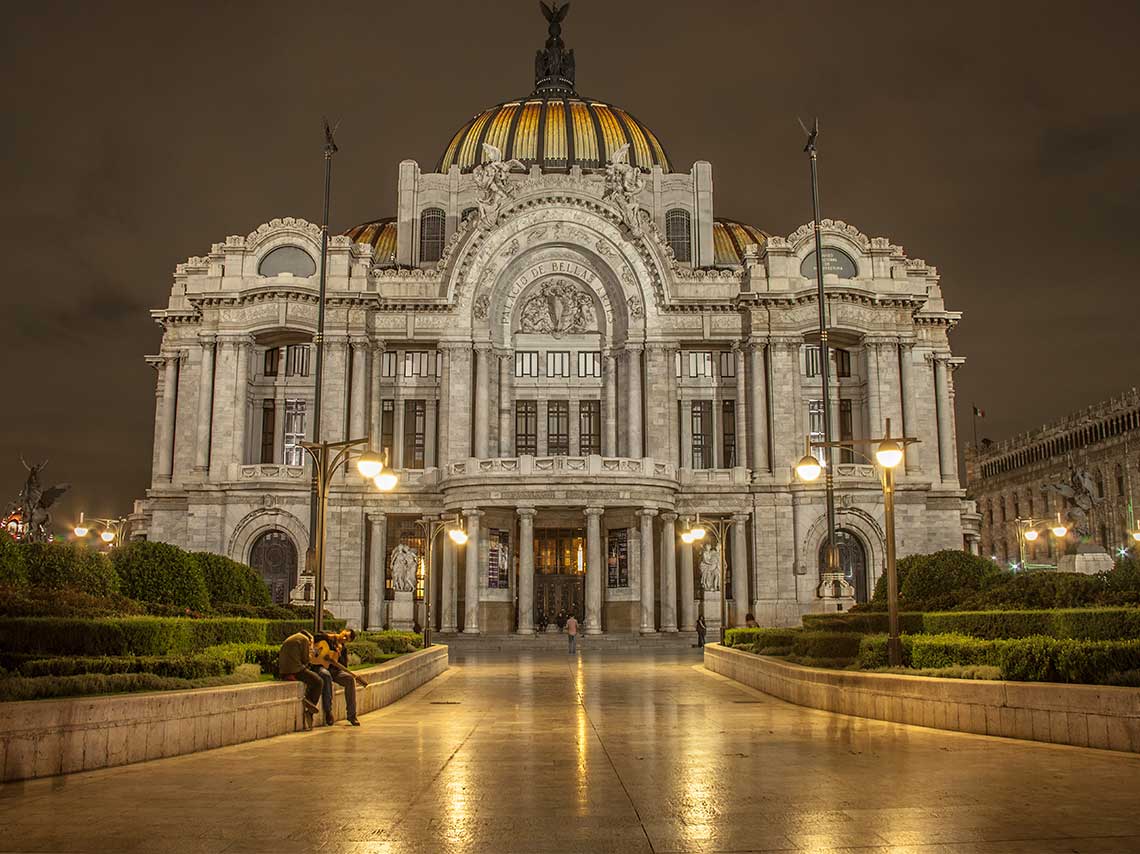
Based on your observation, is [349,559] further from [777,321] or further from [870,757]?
[870,757]

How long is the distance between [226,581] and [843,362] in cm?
4296

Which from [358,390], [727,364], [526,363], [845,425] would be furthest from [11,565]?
[845,425]

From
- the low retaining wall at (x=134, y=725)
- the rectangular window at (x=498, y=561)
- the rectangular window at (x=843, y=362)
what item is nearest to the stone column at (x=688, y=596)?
the rectangular window at (x=498, y=561)

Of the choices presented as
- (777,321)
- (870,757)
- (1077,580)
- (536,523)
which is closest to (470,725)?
(870,757)

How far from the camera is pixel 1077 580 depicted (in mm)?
23359

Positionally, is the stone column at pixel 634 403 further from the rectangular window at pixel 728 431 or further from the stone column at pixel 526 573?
the stone column at pixel 526 573

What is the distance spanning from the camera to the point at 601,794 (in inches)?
509

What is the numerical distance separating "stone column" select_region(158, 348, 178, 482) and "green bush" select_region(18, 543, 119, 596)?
43.7 m

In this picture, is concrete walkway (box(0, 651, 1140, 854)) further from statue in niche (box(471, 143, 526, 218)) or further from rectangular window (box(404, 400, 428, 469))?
statue in niche (box(471, 143, 526, 218))

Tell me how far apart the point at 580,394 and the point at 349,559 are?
16406mm

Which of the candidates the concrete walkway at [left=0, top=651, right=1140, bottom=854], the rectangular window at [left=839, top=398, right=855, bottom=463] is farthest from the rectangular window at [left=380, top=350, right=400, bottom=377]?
the concrete walkway at [left=0, top=651, right=1140, bottom=854]

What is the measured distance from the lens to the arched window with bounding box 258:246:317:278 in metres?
62.8

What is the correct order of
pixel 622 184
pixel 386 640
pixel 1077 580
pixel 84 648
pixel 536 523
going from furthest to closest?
pixel 622 184, pixel 536 523, pixel 386 640, pixel 1077 580, pixel 84 648

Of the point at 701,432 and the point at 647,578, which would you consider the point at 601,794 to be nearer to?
the point at 647,578
